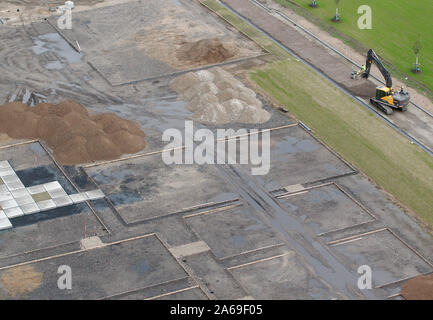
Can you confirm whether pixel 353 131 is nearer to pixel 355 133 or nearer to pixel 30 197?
pixel 355 133

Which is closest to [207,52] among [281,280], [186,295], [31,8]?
[31,8]

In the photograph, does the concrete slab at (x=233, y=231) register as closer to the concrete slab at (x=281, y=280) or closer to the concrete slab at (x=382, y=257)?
the concrete slab at (x=281, y=280)

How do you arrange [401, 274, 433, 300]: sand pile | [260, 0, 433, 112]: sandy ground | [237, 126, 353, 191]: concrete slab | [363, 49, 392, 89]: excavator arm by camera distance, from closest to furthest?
[401, 274, 433, 300]: sand pile < [237, 126, 353, 191]: concrete slab < [363, 49, 392, 89]: excavator arm < [260, 0, 433, 112]: sandy ground

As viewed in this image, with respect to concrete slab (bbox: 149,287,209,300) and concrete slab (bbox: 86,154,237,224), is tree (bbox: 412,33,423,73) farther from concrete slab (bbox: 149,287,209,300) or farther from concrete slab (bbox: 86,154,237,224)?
concrete slab (bbox: 149,287,209,300)

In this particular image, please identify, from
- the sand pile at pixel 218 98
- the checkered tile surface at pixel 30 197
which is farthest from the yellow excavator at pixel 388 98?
the checkered tile surface at pixel 30 197

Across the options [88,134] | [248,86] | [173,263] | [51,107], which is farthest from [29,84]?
[173,263]

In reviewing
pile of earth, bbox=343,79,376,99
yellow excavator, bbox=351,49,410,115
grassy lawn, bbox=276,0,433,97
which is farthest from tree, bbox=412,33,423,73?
yellow excavator, bbox=351,49,410,115
